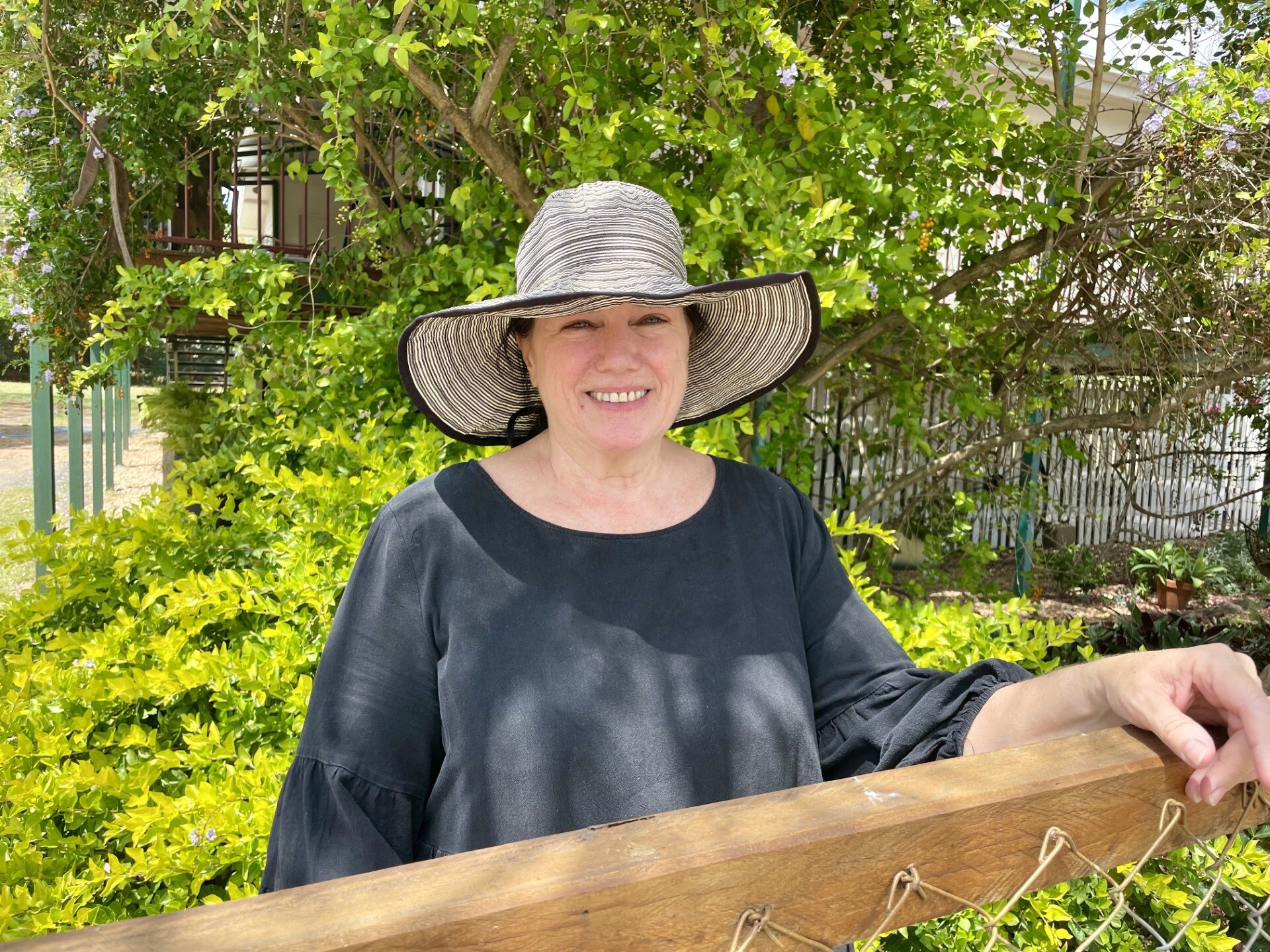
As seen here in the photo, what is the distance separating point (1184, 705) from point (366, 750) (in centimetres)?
109

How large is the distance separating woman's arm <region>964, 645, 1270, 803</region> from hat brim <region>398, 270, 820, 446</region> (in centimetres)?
83

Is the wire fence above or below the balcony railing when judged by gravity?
below

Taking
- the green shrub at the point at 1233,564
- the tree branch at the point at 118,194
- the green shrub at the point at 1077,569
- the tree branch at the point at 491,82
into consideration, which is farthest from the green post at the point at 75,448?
the green shrub at the point at 1233,564

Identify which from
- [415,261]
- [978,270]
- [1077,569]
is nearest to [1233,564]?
[1077,569]

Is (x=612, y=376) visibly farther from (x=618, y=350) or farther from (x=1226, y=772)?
(x=1226, y=772)

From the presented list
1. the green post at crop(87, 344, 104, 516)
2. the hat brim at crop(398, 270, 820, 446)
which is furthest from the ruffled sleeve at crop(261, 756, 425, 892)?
the green post at crop(87, 344, 104, 516)

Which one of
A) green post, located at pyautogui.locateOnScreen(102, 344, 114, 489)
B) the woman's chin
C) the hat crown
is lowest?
green post, located at pyautogui.locateOnScreen(102, 344, 114, 489)

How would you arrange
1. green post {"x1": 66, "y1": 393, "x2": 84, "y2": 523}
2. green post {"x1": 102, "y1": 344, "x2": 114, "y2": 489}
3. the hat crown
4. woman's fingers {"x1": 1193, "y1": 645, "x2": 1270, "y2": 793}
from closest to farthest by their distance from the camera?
woman's fingers {"x1": 1193, "y1": 645, "x2": 1270, "y2": 793} → the hat crown → green post {"x1": 66, "y1": 393, "x2": 84, "y2": 523} → green post {"x1": 102, "y1": 344, "x2": 114, "y2": 489}

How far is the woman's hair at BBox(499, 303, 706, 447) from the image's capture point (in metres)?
1.91

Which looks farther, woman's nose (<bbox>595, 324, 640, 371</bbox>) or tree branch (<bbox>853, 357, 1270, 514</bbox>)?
tree branch (<bbox>853, 357, 1270, 514</bbox>)

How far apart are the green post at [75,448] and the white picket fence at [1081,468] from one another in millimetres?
4210

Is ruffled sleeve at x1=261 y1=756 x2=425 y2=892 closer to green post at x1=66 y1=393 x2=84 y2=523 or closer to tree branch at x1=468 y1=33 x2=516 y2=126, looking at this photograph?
tree branch at x1=468 y1=33 x2=516 y2=126

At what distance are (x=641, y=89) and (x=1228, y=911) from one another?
3.49m

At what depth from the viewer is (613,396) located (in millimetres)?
1692
